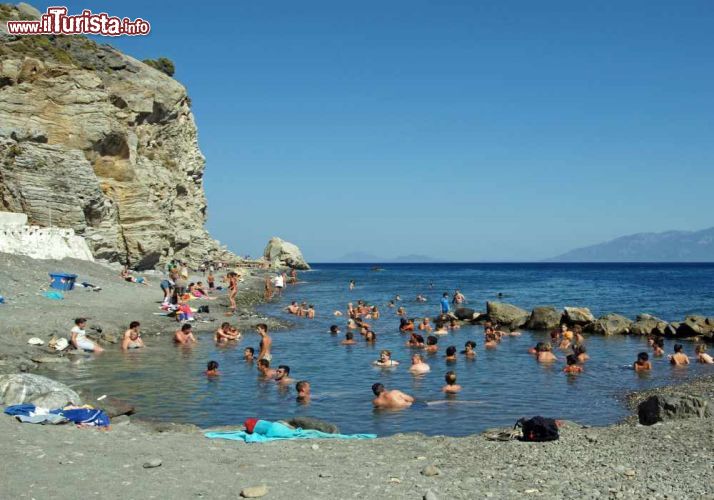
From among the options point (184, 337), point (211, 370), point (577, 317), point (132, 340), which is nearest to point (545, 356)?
point (577, 317)

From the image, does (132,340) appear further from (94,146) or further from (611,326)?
(94,146)

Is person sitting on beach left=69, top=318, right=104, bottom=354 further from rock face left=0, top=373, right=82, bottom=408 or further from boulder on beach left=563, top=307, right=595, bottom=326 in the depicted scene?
boulder on beach left=563, top=307, right=595, bottom=326

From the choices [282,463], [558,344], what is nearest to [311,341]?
[558,344]

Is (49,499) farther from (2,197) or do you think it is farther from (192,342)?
(2,197)

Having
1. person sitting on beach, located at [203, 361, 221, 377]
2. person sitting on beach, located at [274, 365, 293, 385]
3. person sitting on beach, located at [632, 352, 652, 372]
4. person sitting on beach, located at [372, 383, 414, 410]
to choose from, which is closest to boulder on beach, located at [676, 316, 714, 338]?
person sitting on beach, located at [632, 352, 652, 372]

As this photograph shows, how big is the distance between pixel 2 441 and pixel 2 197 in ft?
92.5

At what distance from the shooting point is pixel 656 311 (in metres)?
40.6

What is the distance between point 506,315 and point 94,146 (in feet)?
86.1

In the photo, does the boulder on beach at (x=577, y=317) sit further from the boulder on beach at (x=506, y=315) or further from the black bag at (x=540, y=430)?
the black bag at (x=540, y=430)

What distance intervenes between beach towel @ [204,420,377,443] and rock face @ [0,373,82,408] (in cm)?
257

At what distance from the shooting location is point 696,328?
24.7 m

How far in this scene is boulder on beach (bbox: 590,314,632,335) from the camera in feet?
86.3

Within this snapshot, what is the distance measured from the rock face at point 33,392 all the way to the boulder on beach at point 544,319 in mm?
21698

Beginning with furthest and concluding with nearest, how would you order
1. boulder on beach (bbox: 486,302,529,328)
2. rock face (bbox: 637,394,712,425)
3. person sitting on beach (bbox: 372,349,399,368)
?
boulder on beach (bbox: 486,302,529,328), person sitting on beach (bbox: 372,349,399,368), rock face (bbox: 637,394,712,425)
